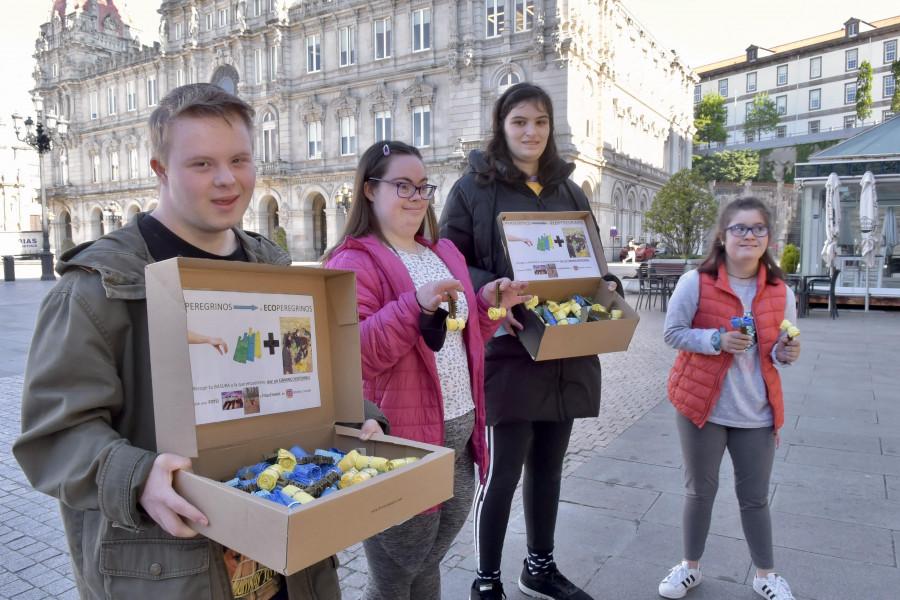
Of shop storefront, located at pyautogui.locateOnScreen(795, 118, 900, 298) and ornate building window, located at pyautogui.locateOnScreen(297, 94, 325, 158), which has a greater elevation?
ornate building window, located at pyautogui.locateOnScreen(297, 94, 325, 158)

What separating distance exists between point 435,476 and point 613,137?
39.6m

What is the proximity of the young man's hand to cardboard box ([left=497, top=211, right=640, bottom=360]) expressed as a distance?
170 centimetres

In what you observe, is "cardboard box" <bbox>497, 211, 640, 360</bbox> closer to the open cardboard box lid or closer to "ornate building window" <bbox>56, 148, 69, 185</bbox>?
the open cardboard box lid

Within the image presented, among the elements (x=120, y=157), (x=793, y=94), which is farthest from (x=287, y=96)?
(x=793, y=94)

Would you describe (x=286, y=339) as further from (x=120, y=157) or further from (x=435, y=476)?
(x=120, y=157)

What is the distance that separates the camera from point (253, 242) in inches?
76.6

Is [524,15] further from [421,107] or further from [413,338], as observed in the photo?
[413,338]

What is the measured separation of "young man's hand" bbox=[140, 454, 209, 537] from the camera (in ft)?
4.30

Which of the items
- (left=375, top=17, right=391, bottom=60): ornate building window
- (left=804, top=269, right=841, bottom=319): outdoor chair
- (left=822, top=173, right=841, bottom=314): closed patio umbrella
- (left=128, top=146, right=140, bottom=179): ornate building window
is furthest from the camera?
(left=128, top=146, right=140, bottom=179): ornate building window

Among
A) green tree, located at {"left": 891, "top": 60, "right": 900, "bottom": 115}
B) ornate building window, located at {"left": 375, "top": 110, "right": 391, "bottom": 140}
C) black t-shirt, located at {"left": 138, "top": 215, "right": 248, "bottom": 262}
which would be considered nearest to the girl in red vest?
black t-shirt, located at {"left": 138, "top": 215, "right": 248, "bottom": 262}

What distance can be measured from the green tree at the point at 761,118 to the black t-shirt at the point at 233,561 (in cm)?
7211

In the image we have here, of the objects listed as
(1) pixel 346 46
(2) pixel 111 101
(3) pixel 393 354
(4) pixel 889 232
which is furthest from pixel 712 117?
(3) pixel 393 354

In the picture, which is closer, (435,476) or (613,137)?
(435,476)

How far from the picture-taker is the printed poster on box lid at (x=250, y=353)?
1429mm
